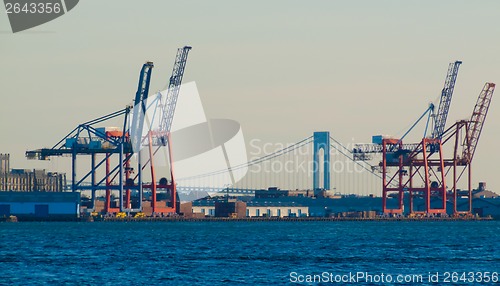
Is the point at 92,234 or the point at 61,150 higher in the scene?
the point at 61,150

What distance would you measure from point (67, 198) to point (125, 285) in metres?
127

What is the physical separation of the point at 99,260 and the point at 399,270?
72.6 feet

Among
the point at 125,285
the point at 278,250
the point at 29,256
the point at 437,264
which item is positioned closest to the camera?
the point at 125,285

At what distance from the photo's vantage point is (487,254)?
3799 inches

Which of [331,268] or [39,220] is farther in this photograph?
[39,220]

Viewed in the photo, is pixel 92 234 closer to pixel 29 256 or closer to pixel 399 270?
pixel 29 256

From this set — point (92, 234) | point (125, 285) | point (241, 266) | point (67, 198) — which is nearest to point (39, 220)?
point (67, 198)

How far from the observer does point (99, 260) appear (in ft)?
287

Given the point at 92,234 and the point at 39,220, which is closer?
the point at 92,234

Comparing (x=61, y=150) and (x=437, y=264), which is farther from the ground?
(x=61, y=150)

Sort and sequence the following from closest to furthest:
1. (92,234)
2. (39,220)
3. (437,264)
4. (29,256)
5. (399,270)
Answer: (399,270) < (437,264) < (29,256) < (92,234) < (39,220)

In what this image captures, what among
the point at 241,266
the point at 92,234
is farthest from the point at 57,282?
the point at 92,234

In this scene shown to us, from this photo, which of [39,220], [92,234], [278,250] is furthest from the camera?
[39,220]

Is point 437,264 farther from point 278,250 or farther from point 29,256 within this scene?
point 29,256
